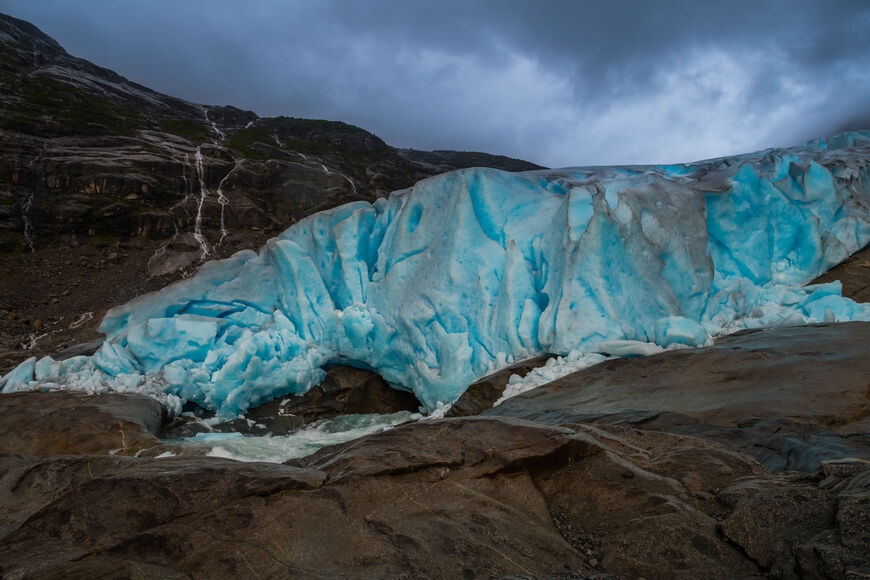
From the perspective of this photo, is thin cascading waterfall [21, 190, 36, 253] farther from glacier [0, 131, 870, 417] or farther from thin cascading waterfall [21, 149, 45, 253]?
glacier [0, 131, 870, 417]

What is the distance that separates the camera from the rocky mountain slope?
2077 cm

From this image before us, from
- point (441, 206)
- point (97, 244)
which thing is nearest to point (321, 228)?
point (441, 206)

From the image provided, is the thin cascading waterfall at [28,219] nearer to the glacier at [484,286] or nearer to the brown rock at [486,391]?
the glacier at [484,286]

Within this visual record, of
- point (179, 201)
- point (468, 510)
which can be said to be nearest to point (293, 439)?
point (468, 510)

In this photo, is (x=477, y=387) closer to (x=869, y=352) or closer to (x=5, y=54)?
(x=869, y=352)

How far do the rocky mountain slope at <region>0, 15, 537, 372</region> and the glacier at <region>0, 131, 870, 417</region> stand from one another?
6377 mm

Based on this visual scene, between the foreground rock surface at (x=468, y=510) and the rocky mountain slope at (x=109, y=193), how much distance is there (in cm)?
1423

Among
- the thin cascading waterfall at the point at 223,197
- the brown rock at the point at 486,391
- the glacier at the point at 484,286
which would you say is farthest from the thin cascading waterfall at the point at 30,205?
the brown rock at the point at 486,391

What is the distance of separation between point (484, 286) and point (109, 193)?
2484 centimetres

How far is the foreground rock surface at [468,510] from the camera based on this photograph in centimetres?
215

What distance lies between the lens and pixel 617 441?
12.3 ft

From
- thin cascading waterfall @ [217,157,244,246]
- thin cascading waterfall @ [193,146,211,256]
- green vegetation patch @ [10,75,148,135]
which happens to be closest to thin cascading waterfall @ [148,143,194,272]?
thin cascading waterfall @ [193,146,211,256]

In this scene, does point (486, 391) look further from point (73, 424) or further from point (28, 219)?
point (28, 219)

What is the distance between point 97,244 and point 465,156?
4333 cm
